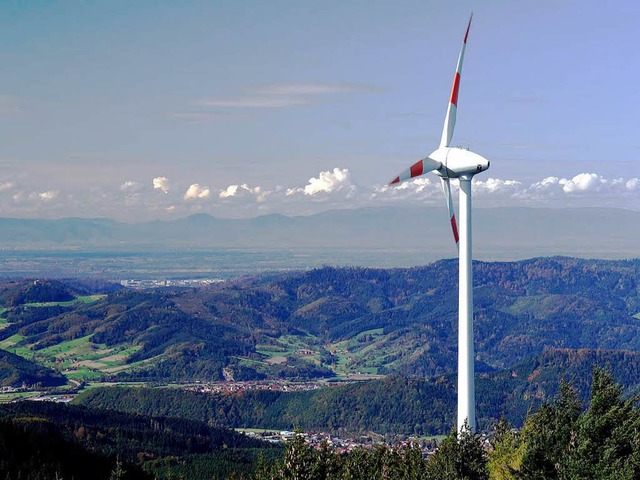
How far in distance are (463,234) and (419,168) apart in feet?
21.8

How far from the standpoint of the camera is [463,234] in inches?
3031

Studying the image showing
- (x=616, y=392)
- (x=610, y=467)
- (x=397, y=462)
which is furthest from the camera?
(x=397, y=462)

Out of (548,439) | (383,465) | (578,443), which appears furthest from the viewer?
(383,465)

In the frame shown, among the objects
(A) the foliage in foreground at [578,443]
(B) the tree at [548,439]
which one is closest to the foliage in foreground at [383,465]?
(A) the foliage in foreground at [578,443]

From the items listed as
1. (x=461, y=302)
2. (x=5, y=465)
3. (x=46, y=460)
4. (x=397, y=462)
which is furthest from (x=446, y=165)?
(x=46, y=460)

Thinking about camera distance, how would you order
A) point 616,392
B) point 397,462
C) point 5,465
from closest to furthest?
point 616,392 < point 397,462 < point 5,465

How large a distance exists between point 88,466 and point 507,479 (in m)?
124

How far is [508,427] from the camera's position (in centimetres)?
7625

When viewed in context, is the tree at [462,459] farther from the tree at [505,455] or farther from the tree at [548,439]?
the tree at [548,439]

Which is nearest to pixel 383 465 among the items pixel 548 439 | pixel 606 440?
pixel 548 439

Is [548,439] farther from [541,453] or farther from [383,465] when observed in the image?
[383,465]

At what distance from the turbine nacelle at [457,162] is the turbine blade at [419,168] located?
0.40 metres

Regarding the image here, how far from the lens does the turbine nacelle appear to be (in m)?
75.6

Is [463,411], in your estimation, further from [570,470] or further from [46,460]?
[46,460]
